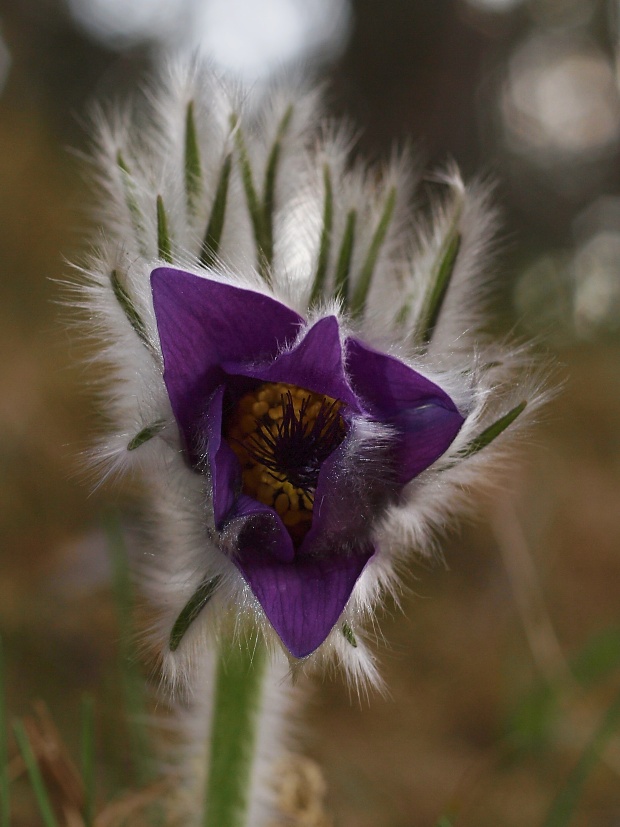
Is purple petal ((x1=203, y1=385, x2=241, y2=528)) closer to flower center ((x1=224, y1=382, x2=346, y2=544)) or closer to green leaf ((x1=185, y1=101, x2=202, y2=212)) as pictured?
flower center ((x1=224, y1=382, x2=346, y2=544))

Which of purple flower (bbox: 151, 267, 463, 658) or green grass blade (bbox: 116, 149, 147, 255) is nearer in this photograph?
purple flower (bbox: 151, 267, 463, 658)

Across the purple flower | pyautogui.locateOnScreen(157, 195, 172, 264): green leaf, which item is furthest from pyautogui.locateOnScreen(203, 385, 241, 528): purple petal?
pyautogui.locateOnScreen(157, 195, 172, 264): green leaf

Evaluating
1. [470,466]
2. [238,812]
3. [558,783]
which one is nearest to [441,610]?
[558,783]

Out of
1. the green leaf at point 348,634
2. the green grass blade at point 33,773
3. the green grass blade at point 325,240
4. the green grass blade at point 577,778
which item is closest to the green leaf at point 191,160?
the green grass blade at point 325,240

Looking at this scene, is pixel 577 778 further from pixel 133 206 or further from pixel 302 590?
pixel 133 206

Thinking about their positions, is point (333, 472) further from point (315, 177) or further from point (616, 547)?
point (616, 547)

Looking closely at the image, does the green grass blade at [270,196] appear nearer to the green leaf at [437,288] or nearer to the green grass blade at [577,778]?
the green leaf at [437,288]

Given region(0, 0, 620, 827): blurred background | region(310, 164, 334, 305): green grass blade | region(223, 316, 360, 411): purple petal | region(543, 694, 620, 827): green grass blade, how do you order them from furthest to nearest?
region(0, 0, 620, 827): blurred background → region(543, 694, 620, 827): green grass blade → region(310, 164, 334, 305): green grass blade → region(223, 316, 360, 411): purple petal
